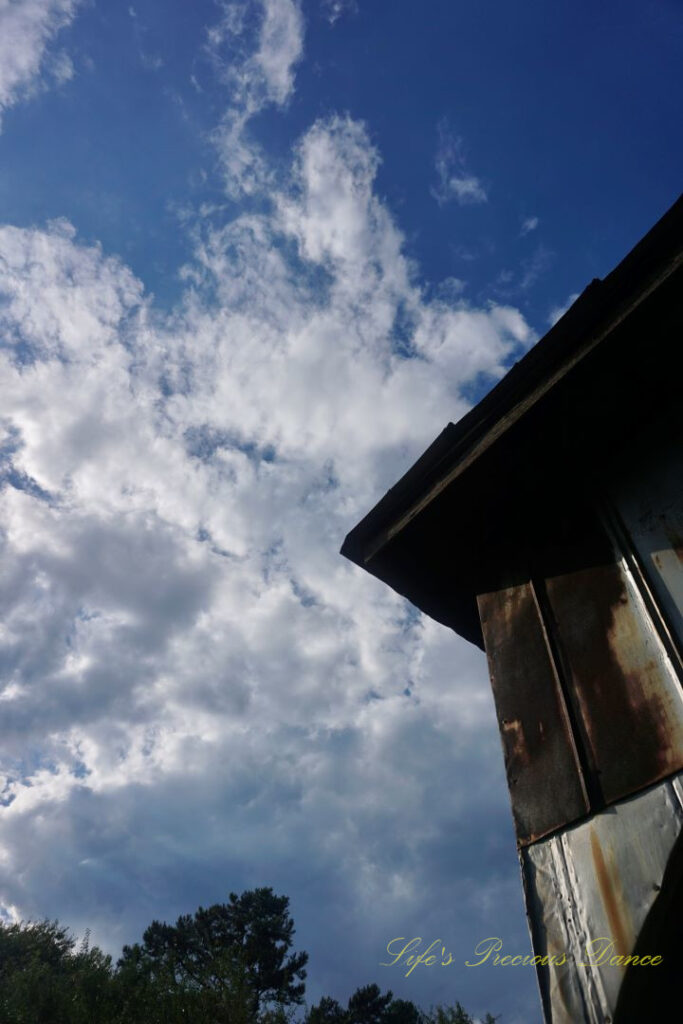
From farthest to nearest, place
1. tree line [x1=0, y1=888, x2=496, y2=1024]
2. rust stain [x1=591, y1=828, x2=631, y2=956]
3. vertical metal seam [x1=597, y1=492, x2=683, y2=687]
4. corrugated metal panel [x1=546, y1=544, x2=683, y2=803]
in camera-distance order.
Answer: tree line [x1=0, y1=888, x2=496, y2=1024] → vertical metal seam [x1=597, y1=492, x2=683, y2=687] → corrugated metal panel [x1=546, y1=544, x2=683, y2=803] → rust stain [x1=591, y1=828, x2=631, y2=956]

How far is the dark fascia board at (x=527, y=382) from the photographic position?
7.67 ft

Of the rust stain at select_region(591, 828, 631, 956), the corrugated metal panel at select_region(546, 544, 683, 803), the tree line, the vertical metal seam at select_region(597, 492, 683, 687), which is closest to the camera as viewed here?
the rust stain at select_region(591, 828, 631, 956)

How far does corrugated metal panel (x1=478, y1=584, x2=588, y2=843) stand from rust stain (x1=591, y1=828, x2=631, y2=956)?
0.17 meters

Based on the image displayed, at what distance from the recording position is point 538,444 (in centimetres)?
283

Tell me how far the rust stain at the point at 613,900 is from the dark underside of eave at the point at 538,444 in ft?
4.22

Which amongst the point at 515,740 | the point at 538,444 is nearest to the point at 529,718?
the point at 515,740

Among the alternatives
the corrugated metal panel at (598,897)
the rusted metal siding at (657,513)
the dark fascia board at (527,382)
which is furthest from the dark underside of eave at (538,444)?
the corrugated metal panel at (598,897)

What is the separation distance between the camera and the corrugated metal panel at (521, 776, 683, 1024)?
1.70 m

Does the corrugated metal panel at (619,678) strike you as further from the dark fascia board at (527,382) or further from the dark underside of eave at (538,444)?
the dark fascia board at (527,382)

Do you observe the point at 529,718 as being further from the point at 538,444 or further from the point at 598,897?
the point at 538,444

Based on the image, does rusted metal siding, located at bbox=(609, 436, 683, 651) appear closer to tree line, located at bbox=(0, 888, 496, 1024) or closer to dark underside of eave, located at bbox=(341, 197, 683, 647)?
dark underside of eave, located at bbox=(341, 197, 683, 647)

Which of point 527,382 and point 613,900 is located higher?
point 527,382

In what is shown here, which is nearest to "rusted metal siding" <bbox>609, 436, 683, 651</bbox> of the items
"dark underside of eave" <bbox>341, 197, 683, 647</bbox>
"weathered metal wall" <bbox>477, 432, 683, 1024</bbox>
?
"weathered metal wall" <bbox>477, 432, 683, 1024</bbox>

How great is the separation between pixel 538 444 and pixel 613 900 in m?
1.86
